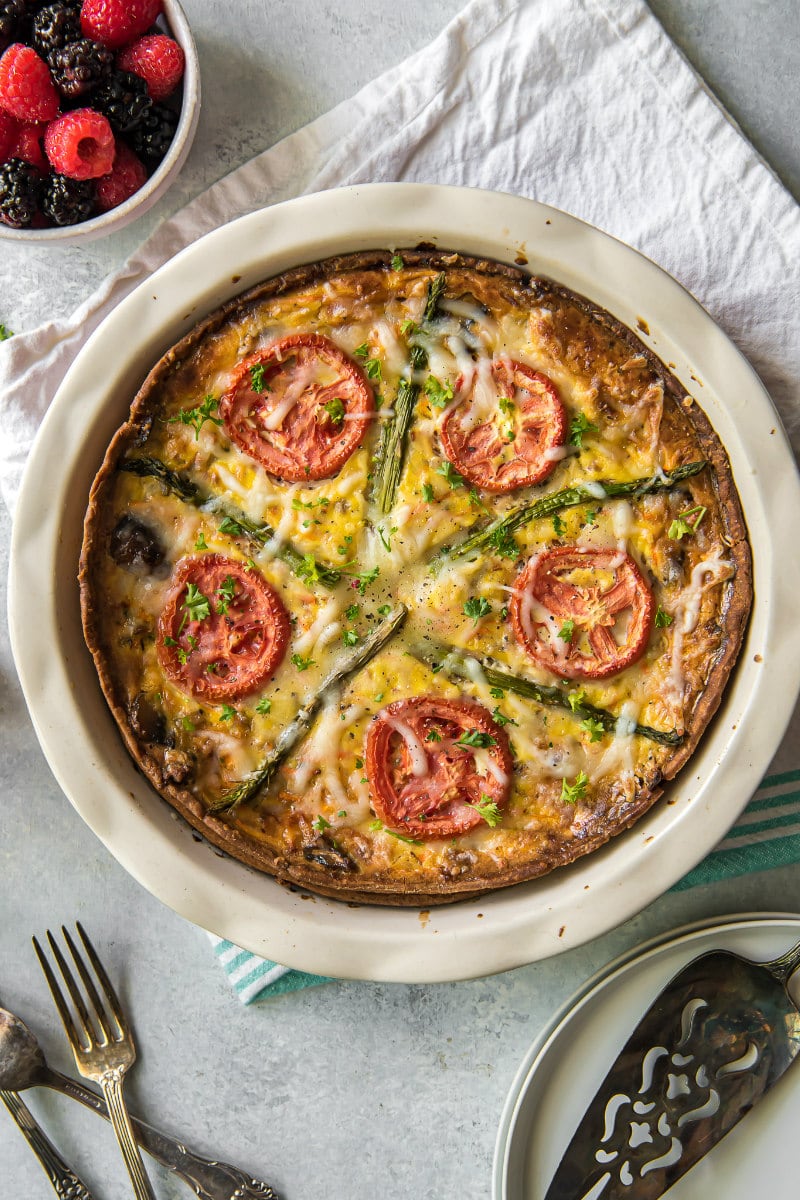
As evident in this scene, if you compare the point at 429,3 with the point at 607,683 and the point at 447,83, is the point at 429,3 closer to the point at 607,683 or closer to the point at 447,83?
the point at 447,83

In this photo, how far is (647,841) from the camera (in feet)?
10.8

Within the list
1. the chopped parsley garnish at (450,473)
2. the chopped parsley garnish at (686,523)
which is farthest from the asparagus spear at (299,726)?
the chopped parsley garnish at (686,523)

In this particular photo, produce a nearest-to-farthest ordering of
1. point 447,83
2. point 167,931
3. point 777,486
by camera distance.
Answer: point 777,486 < point 447,83 < point 167,931

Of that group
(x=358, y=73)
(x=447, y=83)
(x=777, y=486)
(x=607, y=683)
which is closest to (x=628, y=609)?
(x=607, y=683)

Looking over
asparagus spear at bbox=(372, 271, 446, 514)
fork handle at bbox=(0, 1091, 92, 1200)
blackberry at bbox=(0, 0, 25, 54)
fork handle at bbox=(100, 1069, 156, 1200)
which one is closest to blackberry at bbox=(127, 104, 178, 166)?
blackberry at bbox=(0, 0, 25, 54)

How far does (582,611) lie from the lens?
10.7ft

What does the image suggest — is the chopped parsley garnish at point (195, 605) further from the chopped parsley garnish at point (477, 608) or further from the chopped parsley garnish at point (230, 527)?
the chopped parsley garnish at point (477, 608)

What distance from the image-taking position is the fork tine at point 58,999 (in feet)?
12.8

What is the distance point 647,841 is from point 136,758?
5.89 ft

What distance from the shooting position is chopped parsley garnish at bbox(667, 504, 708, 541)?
3287 mm

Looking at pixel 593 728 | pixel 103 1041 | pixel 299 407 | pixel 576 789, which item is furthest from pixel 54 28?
pixel 103 1041

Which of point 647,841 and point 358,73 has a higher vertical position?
point 358,73

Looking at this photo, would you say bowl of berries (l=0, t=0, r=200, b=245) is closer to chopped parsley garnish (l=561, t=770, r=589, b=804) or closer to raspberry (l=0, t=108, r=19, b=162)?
raspberry (l=0, t=108, r=19, b=162)

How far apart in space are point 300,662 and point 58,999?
1.86 meters
